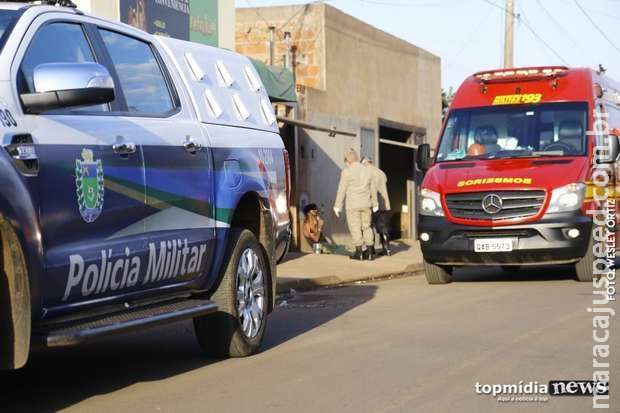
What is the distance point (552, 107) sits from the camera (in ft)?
49.5

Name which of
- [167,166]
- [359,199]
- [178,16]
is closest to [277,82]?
[178,16]

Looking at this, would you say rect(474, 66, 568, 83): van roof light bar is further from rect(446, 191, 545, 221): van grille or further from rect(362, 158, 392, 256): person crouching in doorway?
rect(362, 158, 392, 256): person crouching in doorway

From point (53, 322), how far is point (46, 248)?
43 cm

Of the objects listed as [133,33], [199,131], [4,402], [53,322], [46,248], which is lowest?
[4,402]

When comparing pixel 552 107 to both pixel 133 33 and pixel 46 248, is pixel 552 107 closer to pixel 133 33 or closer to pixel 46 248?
pixel 133 33

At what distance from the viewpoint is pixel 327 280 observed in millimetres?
16141

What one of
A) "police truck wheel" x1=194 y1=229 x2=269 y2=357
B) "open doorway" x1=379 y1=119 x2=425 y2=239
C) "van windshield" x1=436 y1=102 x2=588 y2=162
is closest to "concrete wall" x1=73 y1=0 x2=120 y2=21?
"van windshield" x1=436 y1=102 x2=588 y2=162

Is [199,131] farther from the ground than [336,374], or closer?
farther from the ground

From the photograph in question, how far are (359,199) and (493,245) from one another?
6.42 m

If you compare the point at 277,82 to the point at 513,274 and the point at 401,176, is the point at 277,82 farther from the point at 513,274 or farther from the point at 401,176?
the point at 401,176

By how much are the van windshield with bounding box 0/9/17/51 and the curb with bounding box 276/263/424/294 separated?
856cm

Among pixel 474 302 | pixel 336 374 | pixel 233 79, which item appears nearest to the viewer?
pixel 336 374

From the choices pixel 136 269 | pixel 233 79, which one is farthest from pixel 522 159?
pixel 136 269

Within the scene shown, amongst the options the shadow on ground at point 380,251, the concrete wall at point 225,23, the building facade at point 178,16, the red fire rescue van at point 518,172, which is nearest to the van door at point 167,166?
the red fire rescue van at point 518,172
